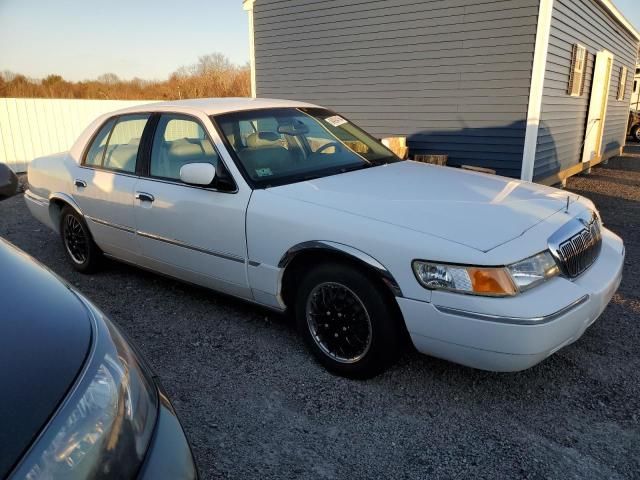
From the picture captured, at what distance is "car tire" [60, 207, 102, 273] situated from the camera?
15.4ft

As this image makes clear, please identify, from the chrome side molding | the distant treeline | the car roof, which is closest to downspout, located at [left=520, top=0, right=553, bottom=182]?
the car roof

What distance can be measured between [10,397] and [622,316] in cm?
403

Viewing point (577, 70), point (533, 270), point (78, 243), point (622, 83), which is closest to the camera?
point (533, 270)

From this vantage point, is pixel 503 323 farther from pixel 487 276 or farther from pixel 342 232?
pixel 342 232

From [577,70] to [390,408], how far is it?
29.8 ft

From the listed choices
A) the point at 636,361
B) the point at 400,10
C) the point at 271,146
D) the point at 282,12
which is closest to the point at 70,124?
the point at 282,12

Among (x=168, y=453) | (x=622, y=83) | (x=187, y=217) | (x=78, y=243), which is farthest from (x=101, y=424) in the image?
(x=622, y=83)

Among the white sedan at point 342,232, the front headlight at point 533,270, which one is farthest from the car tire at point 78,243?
the front headlight at point 533,270

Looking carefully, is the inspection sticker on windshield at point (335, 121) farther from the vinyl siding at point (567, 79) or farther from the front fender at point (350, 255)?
the vinyl siding at point (567, 79)

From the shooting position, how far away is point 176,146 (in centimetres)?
395

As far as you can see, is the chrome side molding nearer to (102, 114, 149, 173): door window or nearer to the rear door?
the rear door

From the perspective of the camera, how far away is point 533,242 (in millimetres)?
2584

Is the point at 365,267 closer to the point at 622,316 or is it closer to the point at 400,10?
the point at 622,316

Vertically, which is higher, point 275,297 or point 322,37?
point 322,37
